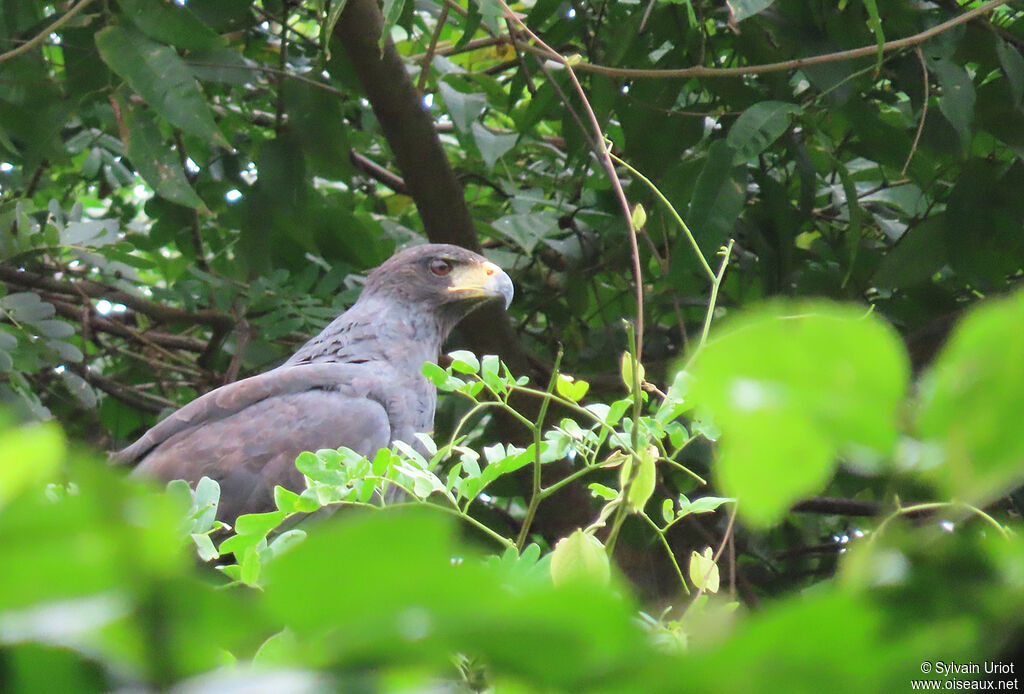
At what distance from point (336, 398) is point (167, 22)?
1360 mm

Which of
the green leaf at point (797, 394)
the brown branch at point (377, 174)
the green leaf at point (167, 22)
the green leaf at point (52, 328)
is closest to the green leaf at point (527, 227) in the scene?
the brown branch at point (377, 174)

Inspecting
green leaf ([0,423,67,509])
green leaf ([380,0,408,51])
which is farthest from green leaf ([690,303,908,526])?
green leaf ([380,0,408,51])

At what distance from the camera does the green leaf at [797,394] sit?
420mm

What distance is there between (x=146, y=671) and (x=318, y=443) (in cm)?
321

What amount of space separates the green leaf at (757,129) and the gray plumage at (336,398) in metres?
1.21

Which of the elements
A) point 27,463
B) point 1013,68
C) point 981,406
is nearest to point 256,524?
point 27,463

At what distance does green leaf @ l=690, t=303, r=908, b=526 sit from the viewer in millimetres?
420

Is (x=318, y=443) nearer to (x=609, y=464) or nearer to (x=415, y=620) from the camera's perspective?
(x=609, y=464)

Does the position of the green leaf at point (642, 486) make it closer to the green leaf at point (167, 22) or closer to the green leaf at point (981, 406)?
the green leaf at point (981, 406)

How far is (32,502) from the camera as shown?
415 mm

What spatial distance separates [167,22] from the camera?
11.6 ft

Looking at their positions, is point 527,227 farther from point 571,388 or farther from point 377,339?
point 571,388

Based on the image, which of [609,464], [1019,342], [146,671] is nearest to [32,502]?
[146,671]

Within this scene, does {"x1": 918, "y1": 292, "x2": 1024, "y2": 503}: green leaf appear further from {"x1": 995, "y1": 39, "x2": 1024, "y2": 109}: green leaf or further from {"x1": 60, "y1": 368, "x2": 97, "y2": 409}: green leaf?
{"x1": 60, "y1": 368, "x2": 97, "y2": 409}: green leaf
